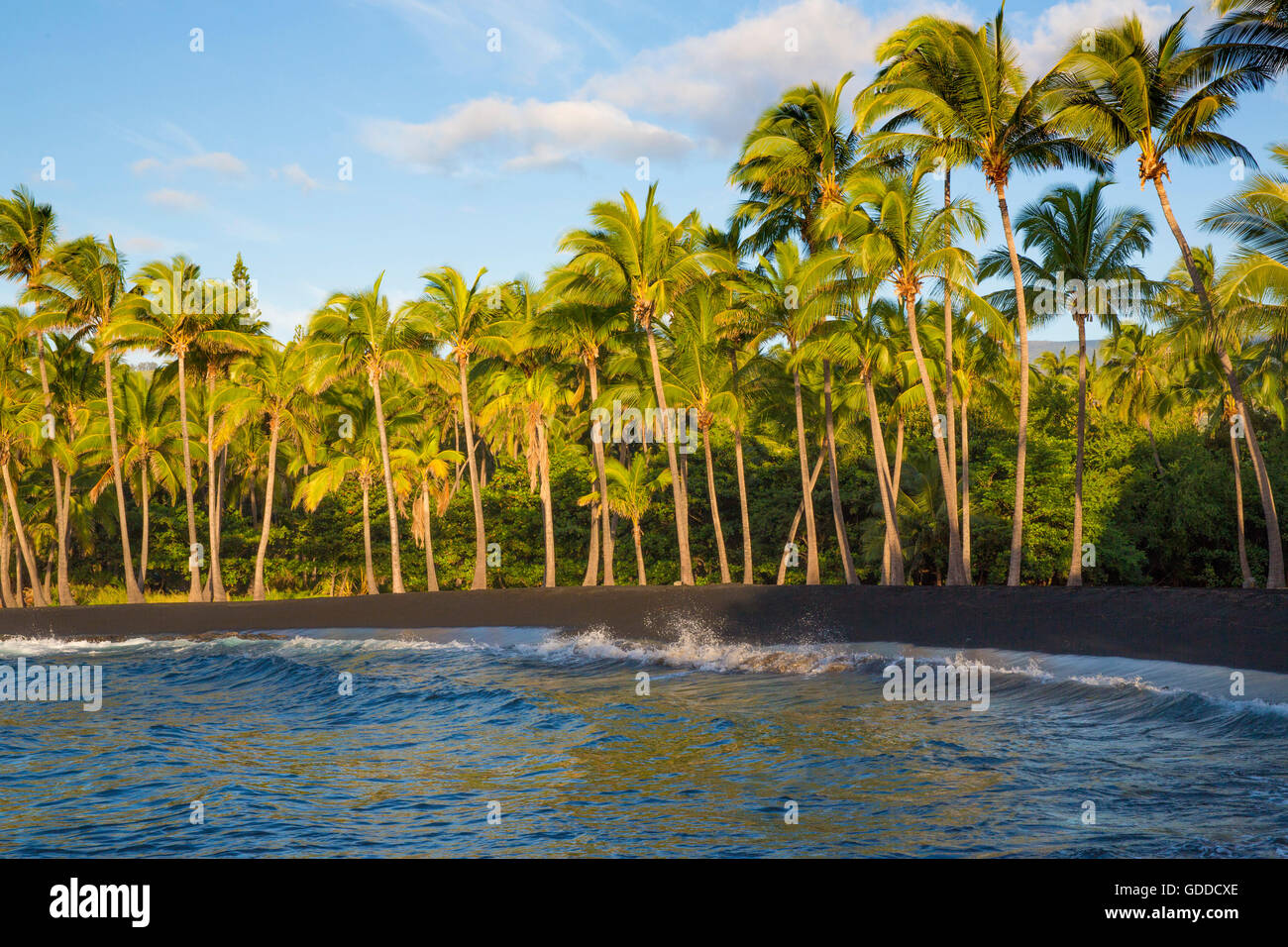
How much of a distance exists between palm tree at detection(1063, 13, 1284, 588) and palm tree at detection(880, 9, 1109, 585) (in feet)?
4.83

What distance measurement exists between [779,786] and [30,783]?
8.23 metres

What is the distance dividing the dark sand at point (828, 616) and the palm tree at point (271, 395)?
6.16m

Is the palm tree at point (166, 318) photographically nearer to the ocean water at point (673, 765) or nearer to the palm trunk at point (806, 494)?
the ocean water at point (673, 765)

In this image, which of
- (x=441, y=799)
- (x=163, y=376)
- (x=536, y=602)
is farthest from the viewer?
(x=163, y=376)

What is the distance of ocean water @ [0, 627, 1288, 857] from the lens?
8383mm

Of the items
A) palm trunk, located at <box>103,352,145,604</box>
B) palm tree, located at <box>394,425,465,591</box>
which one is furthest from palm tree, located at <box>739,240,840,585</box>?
palm trunk, located at <box>103,352,145,604</box>

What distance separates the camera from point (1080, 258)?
2592cm

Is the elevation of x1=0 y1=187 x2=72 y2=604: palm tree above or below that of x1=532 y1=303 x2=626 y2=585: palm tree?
above

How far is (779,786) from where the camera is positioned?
33.1 ft

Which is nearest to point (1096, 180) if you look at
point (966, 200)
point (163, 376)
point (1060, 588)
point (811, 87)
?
point (966, 200)

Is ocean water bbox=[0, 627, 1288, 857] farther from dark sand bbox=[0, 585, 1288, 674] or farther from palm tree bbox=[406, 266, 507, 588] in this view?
palm tree bbox=[406, 266, 507, 588]

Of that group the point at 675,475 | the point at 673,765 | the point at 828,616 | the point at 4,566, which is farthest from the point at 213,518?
the point at 673,765

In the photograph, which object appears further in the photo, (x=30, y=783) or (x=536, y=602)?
(x=536, y=602)
